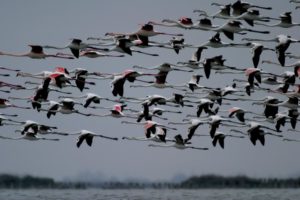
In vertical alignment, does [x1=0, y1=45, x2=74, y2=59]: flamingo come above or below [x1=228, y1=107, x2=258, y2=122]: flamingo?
above

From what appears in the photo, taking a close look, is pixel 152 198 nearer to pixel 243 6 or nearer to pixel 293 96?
pixel 293 96

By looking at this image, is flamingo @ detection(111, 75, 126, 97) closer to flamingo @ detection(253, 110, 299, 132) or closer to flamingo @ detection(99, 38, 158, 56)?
flamingo @ detection(99, 38, 158, 56)

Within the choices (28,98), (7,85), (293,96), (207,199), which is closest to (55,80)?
(7,85)

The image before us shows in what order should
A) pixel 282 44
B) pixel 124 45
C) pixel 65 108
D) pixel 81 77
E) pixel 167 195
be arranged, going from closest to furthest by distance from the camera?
pixel 282 44 → pixel 124 45 → pixel 81 77 → pixel 65 108 → pixel 167 195

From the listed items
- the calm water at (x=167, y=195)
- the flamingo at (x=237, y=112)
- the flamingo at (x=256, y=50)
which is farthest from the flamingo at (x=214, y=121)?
the calm water at (x=167, y=195)

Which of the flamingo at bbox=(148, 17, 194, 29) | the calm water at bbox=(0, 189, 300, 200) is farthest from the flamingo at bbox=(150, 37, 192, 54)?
the calm water at bbox=(0, 189, 300, 200)

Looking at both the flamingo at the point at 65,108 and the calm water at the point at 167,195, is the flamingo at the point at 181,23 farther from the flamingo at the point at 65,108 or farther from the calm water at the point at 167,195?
the calm water at the point at 167,195

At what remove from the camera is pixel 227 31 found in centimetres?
3647

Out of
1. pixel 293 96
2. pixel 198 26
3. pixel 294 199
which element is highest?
pixel 198 26

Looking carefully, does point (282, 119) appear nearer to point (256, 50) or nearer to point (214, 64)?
point (214, 64)

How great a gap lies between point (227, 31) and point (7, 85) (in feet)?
39.3

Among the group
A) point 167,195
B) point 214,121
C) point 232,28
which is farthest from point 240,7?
point 167,195

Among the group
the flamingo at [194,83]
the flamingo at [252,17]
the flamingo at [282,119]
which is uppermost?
the flamingo at [252,17]

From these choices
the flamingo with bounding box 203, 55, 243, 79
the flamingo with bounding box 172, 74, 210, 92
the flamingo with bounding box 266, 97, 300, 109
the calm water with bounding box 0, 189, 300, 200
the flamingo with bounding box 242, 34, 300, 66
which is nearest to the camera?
the flamingo with bounding box 242, 34, 300, 66
